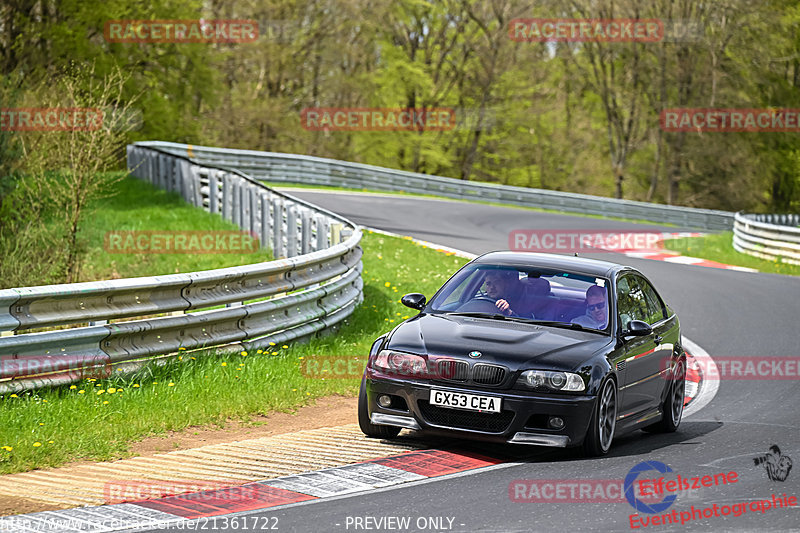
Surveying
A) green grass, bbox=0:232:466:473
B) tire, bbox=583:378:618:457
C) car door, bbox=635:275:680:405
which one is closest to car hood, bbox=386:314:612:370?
tire, bbox=583:378:618:457

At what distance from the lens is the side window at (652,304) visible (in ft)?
30.0

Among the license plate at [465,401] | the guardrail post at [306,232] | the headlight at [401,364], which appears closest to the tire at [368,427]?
the headlight at [401,364]

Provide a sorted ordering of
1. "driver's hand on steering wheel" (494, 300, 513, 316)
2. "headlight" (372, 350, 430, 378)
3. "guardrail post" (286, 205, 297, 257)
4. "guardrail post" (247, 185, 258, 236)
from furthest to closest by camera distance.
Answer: "guardrail post" (247, 185, 258, 236), "guardrail post" (286, 205, 297, 257), "driver's hand on steering wheel" (494, 300, 513, 316), "headlight" (372, 350, 430, 378)

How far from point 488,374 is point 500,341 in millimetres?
335

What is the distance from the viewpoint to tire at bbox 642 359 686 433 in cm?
894

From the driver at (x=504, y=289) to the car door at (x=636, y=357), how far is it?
808 millimetres

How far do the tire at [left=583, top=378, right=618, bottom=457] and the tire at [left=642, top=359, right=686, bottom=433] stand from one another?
1208 millimetres

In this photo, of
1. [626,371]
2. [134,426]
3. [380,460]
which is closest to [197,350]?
[134,426]

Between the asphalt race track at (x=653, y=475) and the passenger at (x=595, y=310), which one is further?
the passenger at (x=595, y=310)

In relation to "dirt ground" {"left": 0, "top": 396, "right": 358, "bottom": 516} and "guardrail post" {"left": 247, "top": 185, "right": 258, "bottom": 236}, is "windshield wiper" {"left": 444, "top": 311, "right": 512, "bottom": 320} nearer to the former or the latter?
"dirt ground" {"left": 0, "top": 396, "right": 358, "bottom": 516}

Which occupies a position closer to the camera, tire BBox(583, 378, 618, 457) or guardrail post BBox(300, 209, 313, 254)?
tire BBox(583, 378, 618, 457)

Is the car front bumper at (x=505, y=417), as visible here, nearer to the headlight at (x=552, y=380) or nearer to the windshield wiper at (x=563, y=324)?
the headlight at (x=552, y=380)

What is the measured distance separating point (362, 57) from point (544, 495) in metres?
50.9

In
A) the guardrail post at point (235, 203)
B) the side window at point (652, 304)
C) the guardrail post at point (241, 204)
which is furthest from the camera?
the guardrail post at point (235, 203)
